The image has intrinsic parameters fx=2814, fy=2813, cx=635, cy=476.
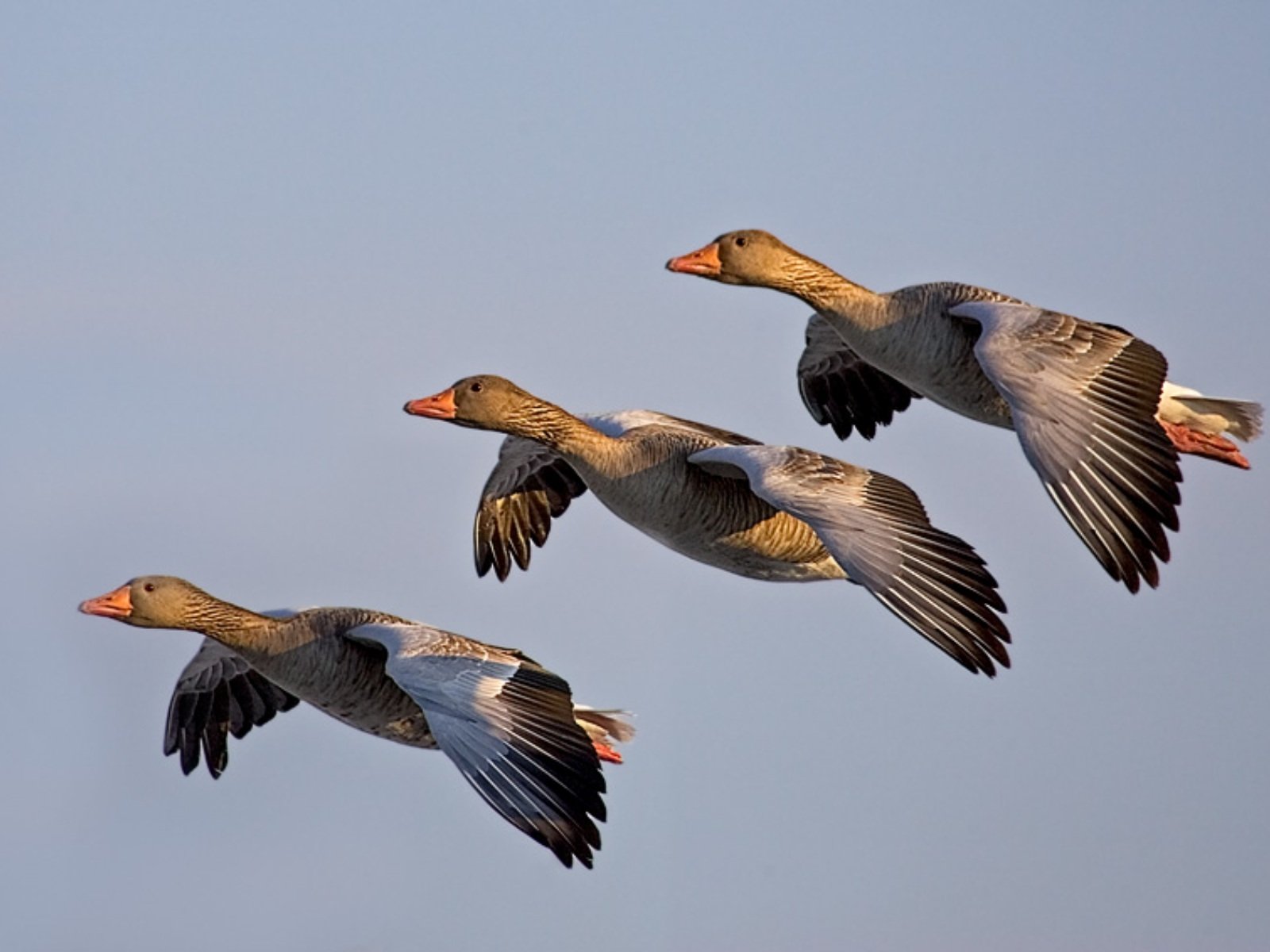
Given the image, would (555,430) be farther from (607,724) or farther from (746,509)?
(607,724)

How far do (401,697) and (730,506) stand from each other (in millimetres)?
2461

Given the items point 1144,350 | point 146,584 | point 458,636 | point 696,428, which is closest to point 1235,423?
point 1144,350

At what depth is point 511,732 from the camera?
16.5 metres

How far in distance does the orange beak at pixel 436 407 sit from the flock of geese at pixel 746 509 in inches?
0.6

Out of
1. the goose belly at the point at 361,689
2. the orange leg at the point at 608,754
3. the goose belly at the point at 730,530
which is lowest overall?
the orange leg at the point at 608,754

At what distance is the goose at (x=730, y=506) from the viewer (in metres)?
16.1

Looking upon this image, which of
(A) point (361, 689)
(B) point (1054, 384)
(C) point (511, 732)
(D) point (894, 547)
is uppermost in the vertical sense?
(B) point (1054, 384)

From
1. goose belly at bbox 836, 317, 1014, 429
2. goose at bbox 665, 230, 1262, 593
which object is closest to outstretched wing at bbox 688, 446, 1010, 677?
goose at bbox 665, 230, 1262, 593

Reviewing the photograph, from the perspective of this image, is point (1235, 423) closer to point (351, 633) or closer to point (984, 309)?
point (984, 309)

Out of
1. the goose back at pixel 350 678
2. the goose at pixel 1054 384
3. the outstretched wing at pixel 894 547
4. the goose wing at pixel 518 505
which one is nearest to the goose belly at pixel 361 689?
the goose back at pixel 350 678

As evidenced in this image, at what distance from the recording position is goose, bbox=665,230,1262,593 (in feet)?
53.6

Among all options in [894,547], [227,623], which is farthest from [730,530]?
[227,623]

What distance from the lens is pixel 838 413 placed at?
21.1m

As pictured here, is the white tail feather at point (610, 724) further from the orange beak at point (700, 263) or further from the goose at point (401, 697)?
the orange beak at point (700, 263)
